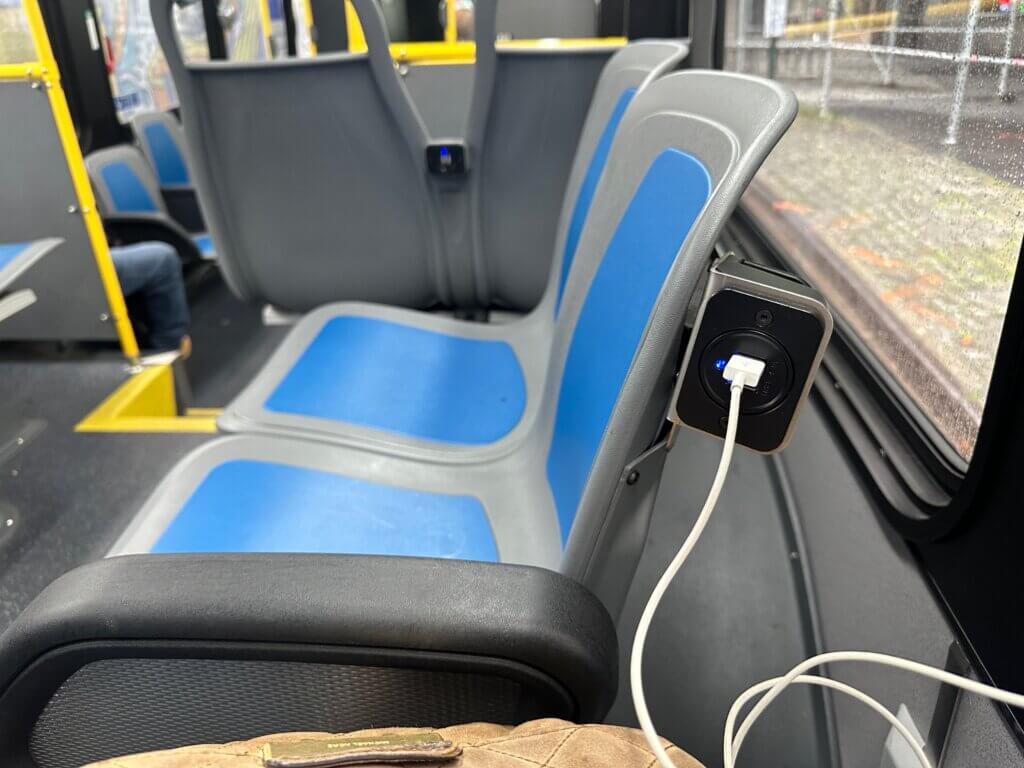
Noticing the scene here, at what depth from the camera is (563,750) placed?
51 centimetres

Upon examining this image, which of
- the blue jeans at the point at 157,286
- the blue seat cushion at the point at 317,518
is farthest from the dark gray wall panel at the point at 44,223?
the blue seat cushion at the point at 317,518

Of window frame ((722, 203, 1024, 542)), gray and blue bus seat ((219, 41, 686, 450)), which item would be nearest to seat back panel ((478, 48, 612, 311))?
gray and blue bus seat ((219, 41, 686, 450))

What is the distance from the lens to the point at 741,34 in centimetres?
223

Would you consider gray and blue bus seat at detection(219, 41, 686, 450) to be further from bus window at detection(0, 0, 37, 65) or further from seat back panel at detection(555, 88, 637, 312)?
bus window at detection(0, 0, 37, 65)

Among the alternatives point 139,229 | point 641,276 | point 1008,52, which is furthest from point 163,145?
point 1008,52

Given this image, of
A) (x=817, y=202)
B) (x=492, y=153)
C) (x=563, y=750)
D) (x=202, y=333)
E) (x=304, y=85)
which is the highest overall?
(x=304, y=85)

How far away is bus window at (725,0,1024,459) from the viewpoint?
29.6 inches

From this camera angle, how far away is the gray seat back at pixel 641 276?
1.74ft

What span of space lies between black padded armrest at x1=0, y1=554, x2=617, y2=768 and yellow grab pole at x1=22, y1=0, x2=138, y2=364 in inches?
63.4

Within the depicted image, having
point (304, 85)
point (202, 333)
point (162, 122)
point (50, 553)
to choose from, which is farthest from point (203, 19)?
point (50, 553)

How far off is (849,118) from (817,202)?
0.72 ft

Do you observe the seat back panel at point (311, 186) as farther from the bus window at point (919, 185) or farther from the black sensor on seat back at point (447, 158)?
the bus window at point (919, 185)

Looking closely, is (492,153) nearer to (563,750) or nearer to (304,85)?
(304,85)

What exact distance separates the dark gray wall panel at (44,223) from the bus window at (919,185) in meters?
1.78
